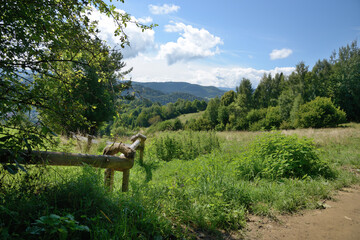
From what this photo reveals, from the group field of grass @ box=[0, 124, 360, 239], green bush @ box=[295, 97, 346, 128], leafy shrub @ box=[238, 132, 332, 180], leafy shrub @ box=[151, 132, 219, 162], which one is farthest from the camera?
green bush @ box=[295, 97, 346, 128]

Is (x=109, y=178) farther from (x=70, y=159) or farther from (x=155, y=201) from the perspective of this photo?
(x=155, y=201)

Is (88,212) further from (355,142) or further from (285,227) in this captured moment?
(355,142)

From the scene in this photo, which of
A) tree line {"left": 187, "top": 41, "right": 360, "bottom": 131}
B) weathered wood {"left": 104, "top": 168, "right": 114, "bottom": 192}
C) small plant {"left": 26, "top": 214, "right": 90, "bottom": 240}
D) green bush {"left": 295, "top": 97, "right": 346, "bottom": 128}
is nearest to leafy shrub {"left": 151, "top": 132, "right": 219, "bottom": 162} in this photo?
weathered wood {"left": 104, "top": 168, "right": 114, "bottom": 192}

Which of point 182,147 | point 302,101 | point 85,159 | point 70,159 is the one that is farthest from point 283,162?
point 302,101

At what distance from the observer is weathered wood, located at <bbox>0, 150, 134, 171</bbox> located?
7.42ft

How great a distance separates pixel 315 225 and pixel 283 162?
6.15 ft

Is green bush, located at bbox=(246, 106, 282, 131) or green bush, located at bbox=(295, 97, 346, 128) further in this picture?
green bush, located at bbox=(246, 106, 282, 131)

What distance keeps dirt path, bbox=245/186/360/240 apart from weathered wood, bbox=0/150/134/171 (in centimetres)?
236

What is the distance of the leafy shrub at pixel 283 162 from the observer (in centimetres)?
491

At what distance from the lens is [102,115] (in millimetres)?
20578

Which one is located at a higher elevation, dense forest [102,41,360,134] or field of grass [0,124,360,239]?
dense forest [102,41,360,134]

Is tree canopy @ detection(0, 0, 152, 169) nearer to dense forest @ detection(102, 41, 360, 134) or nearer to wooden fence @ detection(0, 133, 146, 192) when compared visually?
wooden fence @ detection(0, 133, 146, 192)

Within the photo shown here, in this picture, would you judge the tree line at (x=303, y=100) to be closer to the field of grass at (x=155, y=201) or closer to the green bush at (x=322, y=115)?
the green bush at (x=322, y=115)

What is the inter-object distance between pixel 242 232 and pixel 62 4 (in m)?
4.10
